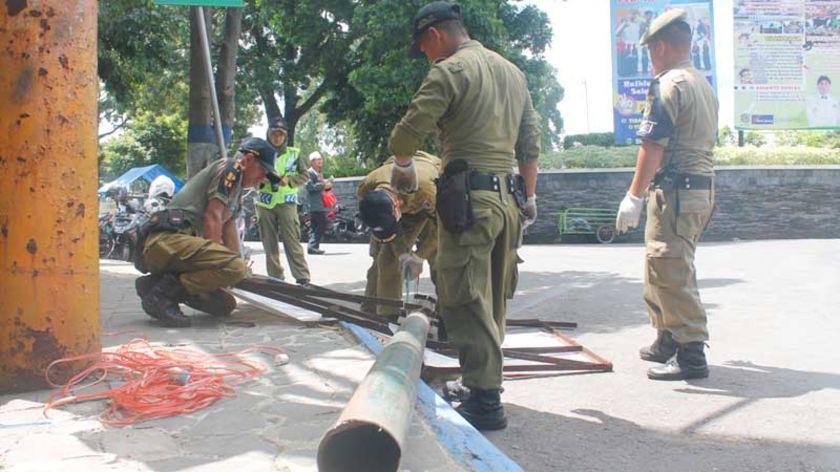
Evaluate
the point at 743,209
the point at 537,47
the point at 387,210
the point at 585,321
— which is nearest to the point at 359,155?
the point at 537,47

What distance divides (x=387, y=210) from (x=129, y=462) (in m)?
2.40

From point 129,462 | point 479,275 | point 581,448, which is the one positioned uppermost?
point 479,275

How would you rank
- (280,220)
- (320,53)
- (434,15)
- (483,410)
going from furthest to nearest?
(320,53) → (280,220) → (434,15) → (483,410)

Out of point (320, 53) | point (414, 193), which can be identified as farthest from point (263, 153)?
point (320, 53)

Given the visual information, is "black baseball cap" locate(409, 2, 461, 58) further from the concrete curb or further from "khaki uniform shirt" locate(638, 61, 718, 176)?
the concrete curb

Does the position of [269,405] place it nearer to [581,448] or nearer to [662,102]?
[581,448]

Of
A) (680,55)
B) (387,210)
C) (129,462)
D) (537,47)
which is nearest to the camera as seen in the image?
(129,462)

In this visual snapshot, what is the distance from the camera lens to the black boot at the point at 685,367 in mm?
4707

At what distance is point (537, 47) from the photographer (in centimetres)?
2009

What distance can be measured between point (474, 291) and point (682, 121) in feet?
6.83

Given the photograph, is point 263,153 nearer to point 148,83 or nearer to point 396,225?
point 396,225

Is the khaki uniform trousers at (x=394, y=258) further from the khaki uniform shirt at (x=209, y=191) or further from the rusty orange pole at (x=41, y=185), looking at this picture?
the rusty orange pole at (x=41, y=185)

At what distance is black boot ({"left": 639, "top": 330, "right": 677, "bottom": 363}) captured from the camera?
5.00 metres

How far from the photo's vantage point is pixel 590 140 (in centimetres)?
2567
